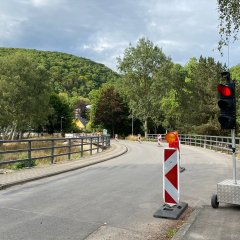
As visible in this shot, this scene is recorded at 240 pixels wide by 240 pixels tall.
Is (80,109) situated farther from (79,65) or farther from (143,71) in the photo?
(143,71)

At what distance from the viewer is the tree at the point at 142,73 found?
64.9 metres

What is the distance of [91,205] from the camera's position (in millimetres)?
8414

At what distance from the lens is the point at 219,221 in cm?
Answer: 718

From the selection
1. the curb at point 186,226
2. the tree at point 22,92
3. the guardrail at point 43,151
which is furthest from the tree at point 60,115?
the curb at point 186,226

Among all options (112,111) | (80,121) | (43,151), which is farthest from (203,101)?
(80,121)

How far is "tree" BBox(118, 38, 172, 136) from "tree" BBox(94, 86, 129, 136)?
43.6ft

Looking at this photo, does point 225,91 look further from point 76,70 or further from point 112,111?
point 76,70

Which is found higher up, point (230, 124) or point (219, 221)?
point (230, 124)

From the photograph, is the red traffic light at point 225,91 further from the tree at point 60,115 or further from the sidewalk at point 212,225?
the tree at point 60,115

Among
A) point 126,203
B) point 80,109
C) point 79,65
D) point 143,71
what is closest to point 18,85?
point 143,71

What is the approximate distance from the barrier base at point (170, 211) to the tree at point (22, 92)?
50.2m

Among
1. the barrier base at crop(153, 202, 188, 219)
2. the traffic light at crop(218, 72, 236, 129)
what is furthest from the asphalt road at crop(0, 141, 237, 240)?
the traffic light at crop(218, 72, 236, 129)

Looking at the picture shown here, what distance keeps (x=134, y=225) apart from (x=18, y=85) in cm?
5296

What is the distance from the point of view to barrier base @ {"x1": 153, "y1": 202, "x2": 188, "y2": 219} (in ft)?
24.6
